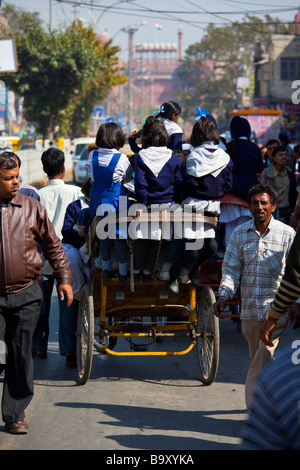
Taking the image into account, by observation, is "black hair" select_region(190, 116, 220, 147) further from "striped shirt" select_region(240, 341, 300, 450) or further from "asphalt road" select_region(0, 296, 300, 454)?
"striped shirt" select_region(240, 341, 300, 450)

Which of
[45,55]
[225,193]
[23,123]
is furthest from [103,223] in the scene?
[23,123]

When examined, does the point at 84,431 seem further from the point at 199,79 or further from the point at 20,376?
the point at 199,79

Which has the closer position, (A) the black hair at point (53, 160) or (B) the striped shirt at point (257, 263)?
(B) the striped shirt at point (257, 263)

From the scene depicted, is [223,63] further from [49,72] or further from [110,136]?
[110,136]

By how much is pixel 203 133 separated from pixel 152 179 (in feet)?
2.48

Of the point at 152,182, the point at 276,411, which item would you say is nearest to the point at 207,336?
the point at 152,182

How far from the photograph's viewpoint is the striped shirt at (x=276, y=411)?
3070 millimetres

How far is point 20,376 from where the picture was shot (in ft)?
19.8

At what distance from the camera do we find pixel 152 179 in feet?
24.1

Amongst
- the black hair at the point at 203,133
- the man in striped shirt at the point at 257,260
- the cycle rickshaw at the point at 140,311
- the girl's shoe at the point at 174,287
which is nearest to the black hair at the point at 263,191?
the man in striped shirt at the point at 257,260

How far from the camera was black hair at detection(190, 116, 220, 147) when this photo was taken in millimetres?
7762

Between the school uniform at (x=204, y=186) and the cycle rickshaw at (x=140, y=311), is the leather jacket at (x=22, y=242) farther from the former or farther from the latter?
Answer: the school uniform at (x=204, y=186)

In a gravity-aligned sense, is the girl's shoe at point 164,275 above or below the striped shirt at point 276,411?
below

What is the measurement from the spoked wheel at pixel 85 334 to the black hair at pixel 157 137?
4.50 ft
